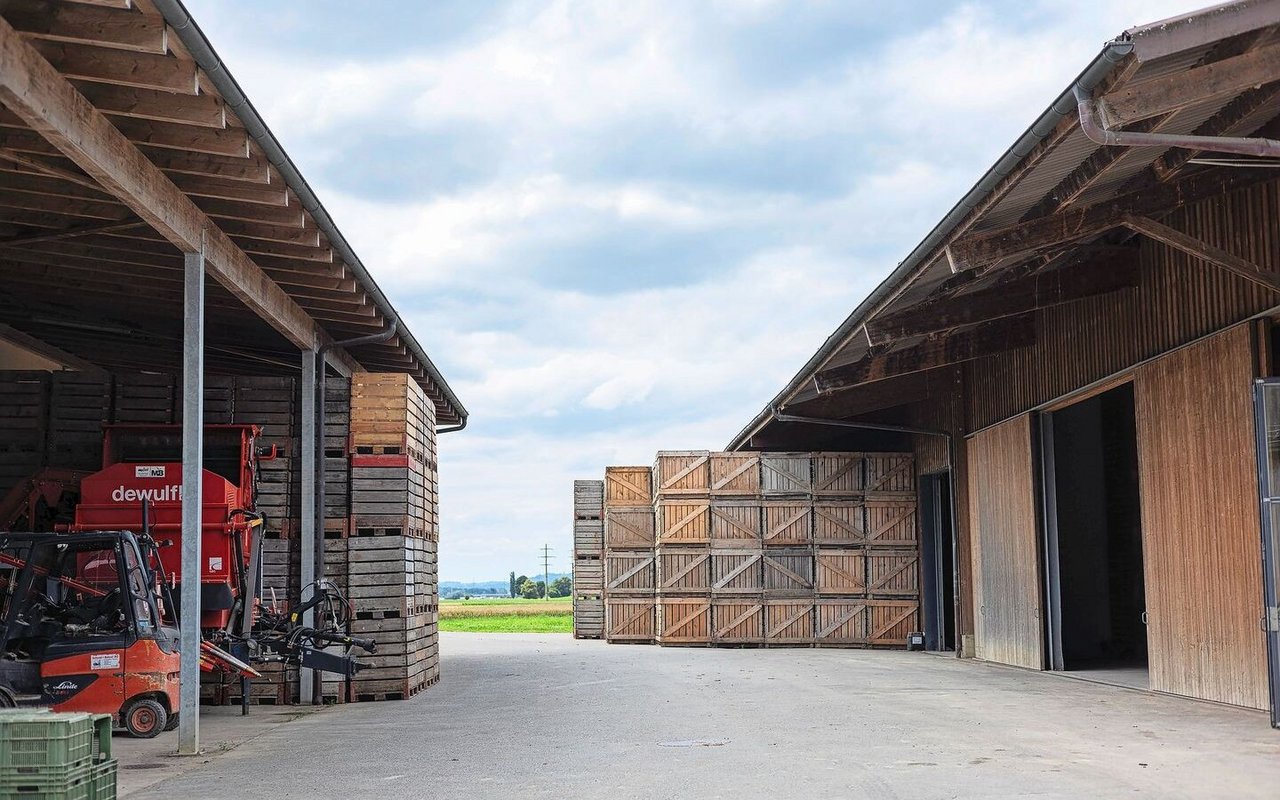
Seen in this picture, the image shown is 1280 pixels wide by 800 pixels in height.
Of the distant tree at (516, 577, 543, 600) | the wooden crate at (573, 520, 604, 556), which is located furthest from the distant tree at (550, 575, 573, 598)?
the wooden crate at (573, 520, 604, 556)

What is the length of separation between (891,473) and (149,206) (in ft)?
62.0

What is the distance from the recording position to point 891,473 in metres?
26.5

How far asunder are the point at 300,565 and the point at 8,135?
703cm

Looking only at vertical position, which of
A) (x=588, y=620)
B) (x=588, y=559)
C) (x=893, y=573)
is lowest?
(x=588, y=620)

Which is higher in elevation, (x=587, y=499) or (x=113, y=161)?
(x=113, y=161)

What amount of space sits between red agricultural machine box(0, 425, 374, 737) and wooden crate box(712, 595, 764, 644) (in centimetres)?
1225

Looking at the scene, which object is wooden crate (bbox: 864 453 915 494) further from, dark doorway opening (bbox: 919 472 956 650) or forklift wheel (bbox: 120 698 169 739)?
forklift wheel (bbox: 120 698 169 739)

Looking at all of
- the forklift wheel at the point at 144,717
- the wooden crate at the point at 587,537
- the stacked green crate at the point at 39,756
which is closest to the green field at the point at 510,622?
the wooden crate at the point at 587,537

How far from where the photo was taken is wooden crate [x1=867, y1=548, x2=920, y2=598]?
26.2m

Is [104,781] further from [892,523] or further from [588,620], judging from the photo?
[588,620]

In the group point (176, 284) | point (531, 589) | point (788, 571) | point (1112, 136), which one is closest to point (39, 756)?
point (1112, 136)

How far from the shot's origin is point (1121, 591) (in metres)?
21.6

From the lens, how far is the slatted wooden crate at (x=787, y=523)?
26578 mm

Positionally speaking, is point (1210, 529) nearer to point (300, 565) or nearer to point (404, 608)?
point (404, 608)
